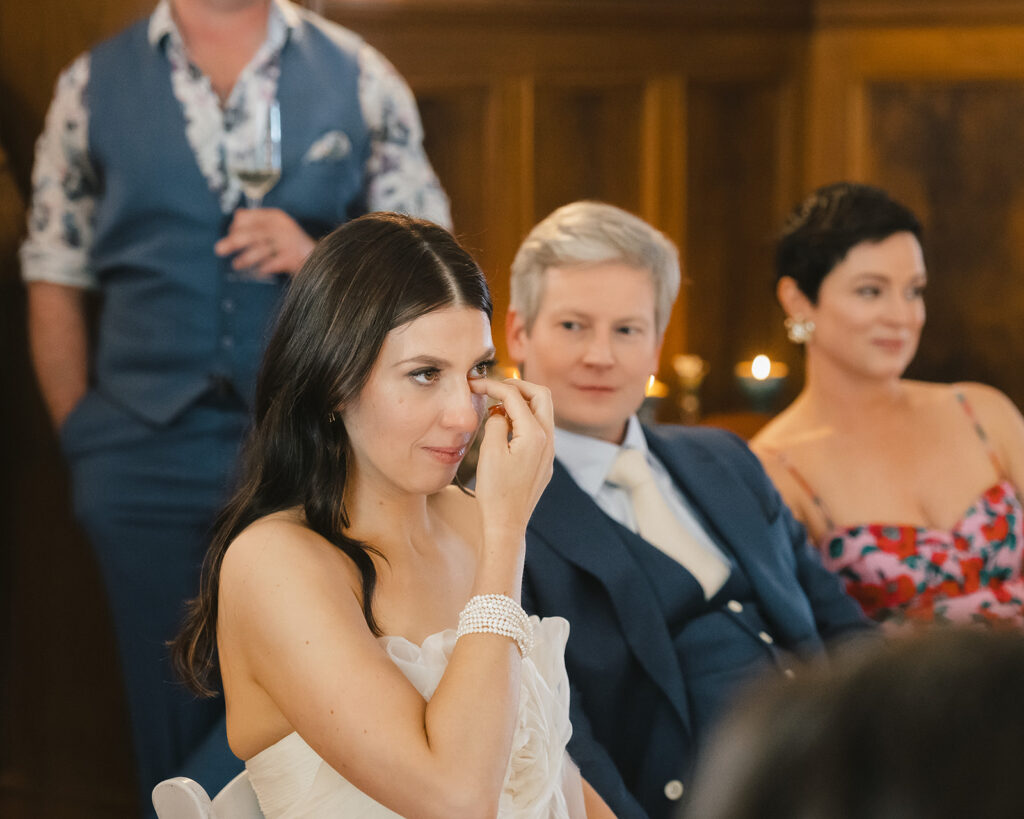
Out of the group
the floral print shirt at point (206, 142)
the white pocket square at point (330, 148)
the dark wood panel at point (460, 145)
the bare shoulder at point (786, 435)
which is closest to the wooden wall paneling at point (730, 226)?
the dark wood panel at point (460, 145)

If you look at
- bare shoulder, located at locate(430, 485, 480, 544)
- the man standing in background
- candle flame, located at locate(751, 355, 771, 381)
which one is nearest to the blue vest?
the man standing in background

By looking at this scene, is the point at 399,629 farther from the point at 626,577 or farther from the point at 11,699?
the point at 11,699

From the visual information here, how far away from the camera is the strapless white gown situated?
1.34 metres

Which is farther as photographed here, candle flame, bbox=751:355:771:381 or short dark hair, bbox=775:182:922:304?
candle flame, bbox=751:355:771:381

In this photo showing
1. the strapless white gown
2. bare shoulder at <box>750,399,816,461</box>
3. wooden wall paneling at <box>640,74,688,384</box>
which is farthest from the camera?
wooden wall paneling at <box>640,74,688,384</box>

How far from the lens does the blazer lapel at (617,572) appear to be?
1800 mm

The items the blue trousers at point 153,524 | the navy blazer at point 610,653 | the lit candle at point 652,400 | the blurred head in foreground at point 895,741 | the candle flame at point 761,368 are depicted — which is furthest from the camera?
the candle flame at point 761,368

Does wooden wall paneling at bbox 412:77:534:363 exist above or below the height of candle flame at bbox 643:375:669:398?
above

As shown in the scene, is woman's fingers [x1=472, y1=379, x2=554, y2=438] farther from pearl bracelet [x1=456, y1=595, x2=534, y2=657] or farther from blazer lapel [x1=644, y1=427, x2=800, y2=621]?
blazer lapel [x1=644, y1=427, x2=800, y2=621]

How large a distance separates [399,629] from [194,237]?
3.97ft

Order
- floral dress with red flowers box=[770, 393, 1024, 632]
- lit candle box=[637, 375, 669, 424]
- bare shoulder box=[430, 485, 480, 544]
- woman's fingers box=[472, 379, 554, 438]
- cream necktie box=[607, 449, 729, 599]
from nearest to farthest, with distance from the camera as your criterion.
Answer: woman's fingers box=[472, 379, 554, 438] < bare shoulder box=[430, 485, 480, 544] < cream necktie box=[607, 449, 729, 599] < floral dress with red flowers box=[770, 393, 1024, 632] < lit candle box=[637, 375, 669, 424]

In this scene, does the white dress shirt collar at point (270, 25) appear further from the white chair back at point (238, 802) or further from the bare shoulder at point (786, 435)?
the white chair back at point (238, 802)

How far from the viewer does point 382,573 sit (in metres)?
1.46

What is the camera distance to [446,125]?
390 centimetres
